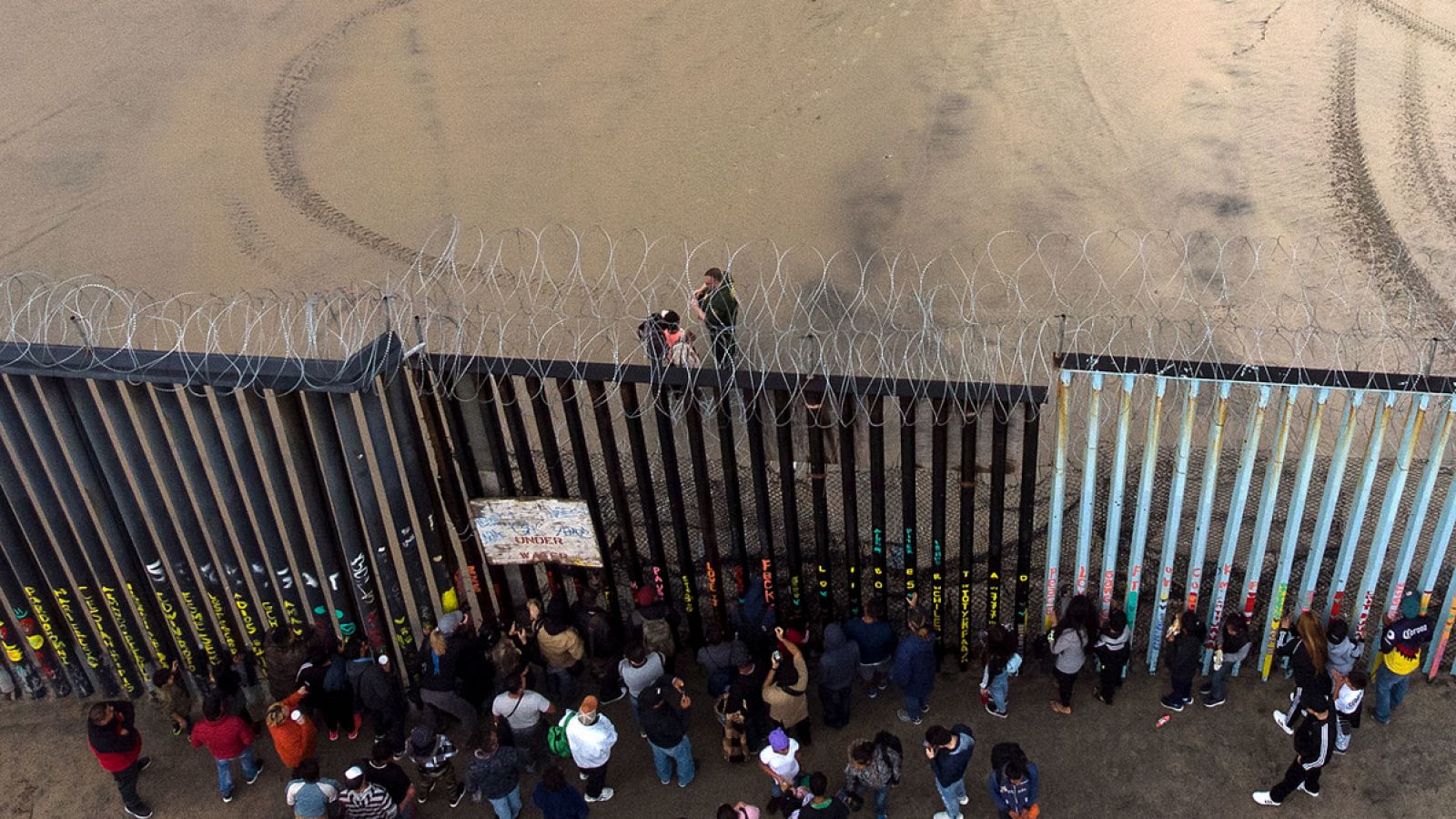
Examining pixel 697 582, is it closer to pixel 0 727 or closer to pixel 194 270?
pixel 0 727

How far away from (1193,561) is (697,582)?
3194 millimetres

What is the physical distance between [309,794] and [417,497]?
71.4 inches

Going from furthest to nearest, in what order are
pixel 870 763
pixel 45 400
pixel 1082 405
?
pixel 1082 405 → pixel 45 400 → pixel 870 763

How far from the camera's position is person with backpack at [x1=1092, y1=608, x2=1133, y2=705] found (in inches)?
275

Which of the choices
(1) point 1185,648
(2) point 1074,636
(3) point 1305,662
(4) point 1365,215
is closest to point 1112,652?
(2) point 1074,636

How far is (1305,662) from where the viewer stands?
21.5 ft

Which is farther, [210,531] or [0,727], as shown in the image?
[0,727]

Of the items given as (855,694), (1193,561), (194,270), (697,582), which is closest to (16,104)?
(194,270)

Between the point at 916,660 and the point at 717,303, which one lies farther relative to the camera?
the point at 717,303

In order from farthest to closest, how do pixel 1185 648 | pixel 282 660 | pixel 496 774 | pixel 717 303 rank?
1. pixel 717 303
2. pixel 282 660
3. pixel 1185 648
4. pixel 496 774

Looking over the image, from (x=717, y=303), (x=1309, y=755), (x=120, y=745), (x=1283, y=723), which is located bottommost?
(x=1283, y=723)

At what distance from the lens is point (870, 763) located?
6.28 m

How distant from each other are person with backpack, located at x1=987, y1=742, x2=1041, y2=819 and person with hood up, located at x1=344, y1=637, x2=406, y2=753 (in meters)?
3.52

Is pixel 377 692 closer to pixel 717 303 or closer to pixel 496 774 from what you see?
pixel 496 774
